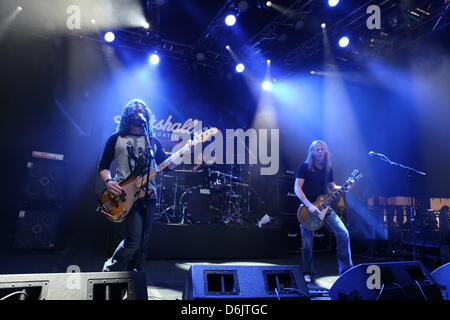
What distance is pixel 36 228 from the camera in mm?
5551

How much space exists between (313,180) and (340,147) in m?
5.51

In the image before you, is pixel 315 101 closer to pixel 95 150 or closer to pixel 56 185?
pixel 95 150

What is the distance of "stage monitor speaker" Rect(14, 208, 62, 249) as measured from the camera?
5.42 metres

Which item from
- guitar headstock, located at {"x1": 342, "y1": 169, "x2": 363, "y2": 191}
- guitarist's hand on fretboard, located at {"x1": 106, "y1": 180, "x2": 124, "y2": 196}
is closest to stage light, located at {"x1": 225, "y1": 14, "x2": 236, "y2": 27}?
guitar headstock, located at {"x1": 342, "y1": 169, "x2": 363, "y2": 191}

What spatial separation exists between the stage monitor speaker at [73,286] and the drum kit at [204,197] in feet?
15.5

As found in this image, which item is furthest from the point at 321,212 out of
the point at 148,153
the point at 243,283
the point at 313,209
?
the point at 148,153

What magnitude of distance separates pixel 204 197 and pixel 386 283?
16.9 feet

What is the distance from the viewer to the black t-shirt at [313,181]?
4230 millimetres

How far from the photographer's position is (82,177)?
686cm

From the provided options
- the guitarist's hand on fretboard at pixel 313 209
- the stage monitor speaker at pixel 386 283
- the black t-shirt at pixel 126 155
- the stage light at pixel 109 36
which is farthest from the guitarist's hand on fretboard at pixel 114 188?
the stage light at pixel 109 36

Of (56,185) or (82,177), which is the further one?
(82,177)

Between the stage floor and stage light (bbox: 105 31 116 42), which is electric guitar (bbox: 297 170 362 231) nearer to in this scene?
the stage floor

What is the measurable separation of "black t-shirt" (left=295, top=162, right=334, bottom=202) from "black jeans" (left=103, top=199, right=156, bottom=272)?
2.28 meters
